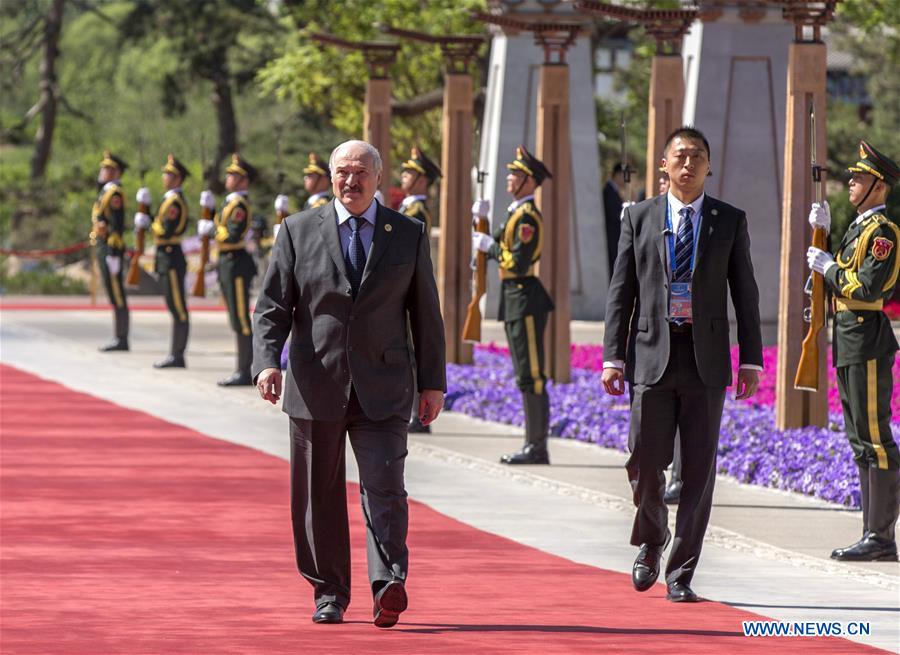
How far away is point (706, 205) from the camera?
946cm

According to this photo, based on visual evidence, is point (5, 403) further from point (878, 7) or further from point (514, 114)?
point (878, 7)

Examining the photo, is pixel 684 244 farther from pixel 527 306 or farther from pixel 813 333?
pixel 527 306

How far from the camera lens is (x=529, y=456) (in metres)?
15.0

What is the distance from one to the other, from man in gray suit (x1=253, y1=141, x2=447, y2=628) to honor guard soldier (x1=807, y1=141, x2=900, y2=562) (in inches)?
104

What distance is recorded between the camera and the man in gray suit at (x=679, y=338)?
30.8 ft

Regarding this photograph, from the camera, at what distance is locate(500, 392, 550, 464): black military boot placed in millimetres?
14977

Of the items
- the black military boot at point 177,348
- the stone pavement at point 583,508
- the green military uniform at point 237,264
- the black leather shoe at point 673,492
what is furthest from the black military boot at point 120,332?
the black leather shoe at point 673,492

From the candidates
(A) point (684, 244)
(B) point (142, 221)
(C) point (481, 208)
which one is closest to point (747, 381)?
(A) point (684, 244)

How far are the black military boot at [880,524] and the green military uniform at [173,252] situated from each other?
42.1ft

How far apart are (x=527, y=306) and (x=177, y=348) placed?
29.5 ft

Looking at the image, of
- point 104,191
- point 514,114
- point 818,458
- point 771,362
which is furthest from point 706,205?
point 514,114

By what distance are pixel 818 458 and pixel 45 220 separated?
112 ft

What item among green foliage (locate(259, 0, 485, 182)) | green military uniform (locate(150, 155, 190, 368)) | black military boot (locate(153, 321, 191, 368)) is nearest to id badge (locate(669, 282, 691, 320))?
green military uniform (locate(150, 155, 190, 368))

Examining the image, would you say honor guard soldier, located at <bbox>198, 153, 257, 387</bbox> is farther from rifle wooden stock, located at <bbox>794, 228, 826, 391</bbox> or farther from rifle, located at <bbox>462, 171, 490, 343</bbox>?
rifle wooden stock, located at <bbox>794, 228, 826, 391</bbox>
